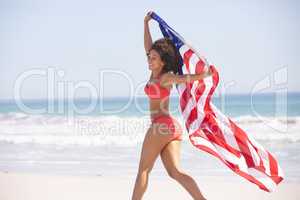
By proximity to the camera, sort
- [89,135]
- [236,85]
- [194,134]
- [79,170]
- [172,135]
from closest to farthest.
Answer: [172,135] → [194,134] → [79,170] → [89,135] → [236,85]

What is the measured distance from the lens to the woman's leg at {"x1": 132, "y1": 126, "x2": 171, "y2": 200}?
4.47 metres

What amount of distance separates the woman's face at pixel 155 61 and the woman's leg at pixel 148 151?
522 mm

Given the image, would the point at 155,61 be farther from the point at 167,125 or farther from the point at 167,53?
the point at 167,125

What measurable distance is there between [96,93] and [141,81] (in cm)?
751

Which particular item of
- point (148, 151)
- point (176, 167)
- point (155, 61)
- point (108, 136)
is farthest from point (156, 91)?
point (108, 136)

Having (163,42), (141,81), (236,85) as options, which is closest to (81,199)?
(163,42)

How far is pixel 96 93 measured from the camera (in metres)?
27.0

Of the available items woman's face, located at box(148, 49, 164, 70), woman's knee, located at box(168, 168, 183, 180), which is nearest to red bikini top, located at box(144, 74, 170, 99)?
woman's face, located at box(148, 49, 164, 70)

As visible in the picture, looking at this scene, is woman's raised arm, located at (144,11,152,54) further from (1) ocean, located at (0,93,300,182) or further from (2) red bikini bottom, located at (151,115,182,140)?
(1) ocean, located at (0,93,300,182)

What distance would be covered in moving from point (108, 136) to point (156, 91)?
8871mm

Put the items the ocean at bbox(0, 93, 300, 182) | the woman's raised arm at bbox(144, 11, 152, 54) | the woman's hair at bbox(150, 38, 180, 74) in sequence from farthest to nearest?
the ocean at bbox(0, 93, 300, 182)
the woman's raised arm at bbox(144, 11, 152, 54)
the woman's hair at bbox(150, 38, 180, 74)

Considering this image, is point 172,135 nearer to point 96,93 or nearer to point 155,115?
point 155,115

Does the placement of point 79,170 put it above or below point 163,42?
below

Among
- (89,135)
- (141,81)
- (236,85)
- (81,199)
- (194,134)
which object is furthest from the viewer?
(236,85)
